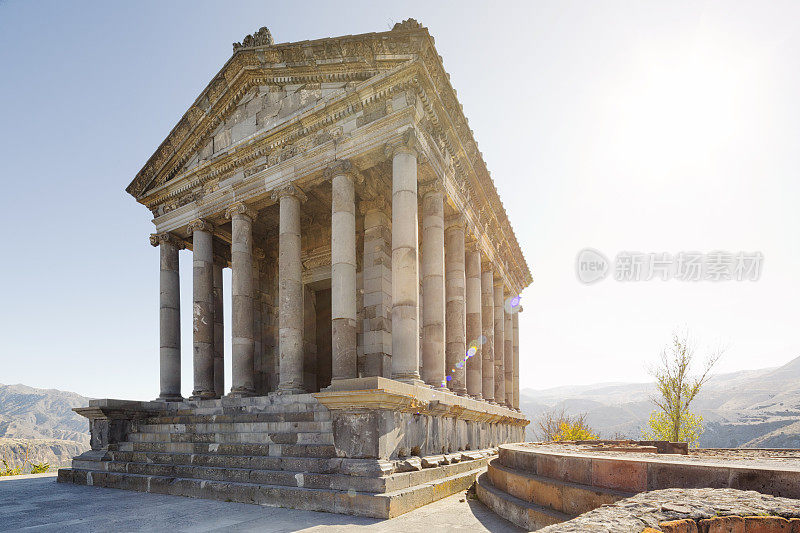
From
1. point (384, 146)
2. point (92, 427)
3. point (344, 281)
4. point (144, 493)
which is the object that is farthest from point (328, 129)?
point (92, 427)

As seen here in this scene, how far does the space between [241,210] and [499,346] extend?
1332cm

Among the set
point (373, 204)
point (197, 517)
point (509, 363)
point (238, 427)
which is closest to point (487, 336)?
point (509, 363)

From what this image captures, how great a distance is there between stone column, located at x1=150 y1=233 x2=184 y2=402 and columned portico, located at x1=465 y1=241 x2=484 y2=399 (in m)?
9.83

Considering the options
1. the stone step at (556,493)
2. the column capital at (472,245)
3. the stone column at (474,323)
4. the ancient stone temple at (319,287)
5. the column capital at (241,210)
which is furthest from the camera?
the column capital at (472,245)

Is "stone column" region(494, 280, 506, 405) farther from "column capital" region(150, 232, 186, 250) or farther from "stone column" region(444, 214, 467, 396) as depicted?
"column capital" region(150, 232, 186, 250)

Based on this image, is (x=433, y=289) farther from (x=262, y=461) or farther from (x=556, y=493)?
(x=556, y=493)

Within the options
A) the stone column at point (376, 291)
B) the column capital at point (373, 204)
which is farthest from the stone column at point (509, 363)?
the column capital at point (373, 204)

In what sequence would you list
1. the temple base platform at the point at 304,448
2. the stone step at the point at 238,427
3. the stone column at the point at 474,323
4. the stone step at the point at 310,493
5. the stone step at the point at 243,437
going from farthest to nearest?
1. the stone column at the point at 474,323
2. the stone step at the point at 238,427
3. the stone step at the point at 243,437
4. the temple base platform at the point at 304,448
5. the stone step at the point at 310,493

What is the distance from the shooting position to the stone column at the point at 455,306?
1434 cm

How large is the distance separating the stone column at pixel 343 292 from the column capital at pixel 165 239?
24.9ft

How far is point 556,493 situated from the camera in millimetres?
6023

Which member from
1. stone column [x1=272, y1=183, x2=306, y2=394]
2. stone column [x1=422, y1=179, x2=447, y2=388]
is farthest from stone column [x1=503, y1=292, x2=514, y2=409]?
stone column [x1=272, y1=183, x2=306, y2=394]

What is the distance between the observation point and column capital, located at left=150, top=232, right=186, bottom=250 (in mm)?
16281

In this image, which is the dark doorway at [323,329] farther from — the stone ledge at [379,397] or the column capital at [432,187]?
the stone ledge at [379,397]
